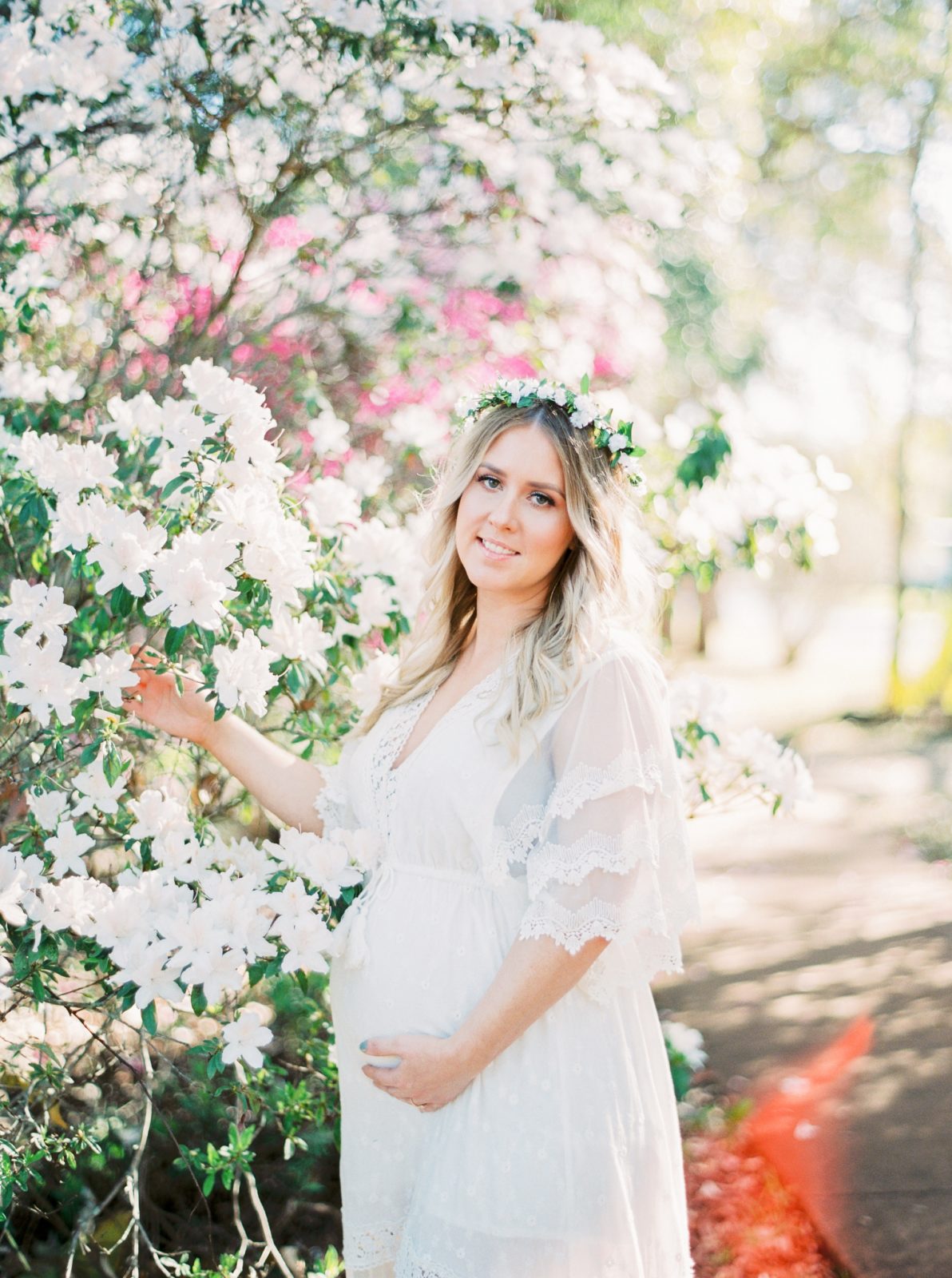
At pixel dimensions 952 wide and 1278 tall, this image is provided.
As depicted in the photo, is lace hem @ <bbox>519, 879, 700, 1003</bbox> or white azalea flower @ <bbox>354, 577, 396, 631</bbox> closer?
lace hem @ <bbox>519, 879, 700, 1003</bbox>

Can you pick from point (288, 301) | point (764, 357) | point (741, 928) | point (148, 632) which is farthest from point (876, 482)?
point (148, 632)

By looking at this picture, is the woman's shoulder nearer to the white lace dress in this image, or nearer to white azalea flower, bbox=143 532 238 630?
the white lace dress

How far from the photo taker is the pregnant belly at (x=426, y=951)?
1836 mm

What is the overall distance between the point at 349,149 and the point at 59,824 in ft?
6.18

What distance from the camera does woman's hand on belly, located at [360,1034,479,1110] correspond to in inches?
69.0

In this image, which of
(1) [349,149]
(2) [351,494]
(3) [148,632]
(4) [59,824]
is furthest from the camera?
(1) [349,149]

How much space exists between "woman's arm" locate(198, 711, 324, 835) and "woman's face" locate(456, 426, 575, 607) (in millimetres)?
536

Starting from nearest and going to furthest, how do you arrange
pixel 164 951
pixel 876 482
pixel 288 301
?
pixel 164 951
pixel 288 301
pixel 876 482

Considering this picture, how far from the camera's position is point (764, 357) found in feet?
35.1

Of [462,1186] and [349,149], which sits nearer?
[462,1186]

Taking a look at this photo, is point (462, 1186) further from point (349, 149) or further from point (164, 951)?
point (349, 149)

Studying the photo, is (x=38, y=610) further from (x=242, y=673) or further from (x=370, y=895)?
(x=370, y=895)

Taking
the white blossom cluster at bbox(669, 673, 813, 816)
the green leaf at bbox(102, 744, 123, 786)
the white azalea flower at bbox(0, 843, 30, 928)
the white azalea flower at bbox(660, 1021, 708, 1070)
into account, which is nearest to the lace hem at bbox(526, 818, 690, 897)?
the green leaf at bbox(102, 744, 123, 786)

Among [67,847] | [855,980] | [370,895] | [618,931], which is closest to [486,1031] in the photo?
[618,931]
